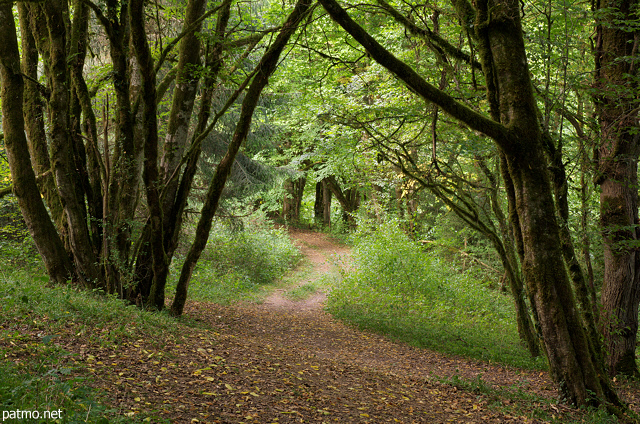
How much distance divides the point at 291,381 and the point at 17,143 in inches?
211

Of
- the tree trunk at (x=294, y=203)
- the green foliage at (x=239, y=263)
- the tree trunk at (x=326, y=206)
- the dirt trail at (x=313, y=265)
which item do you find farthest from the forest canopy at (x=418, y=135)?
the tree trunk at (x=326, y=206)

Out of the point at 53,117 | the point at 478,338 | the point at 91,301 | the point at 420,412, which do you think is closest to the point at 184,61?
the point at 53,117

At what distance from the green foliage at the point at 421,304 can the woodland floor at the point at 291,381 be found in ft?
2.44

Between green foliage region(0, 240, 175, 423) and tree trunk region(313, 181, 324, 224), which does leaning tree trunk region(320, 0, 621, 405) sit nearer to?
green foliage region(0, 240, 175, 423)

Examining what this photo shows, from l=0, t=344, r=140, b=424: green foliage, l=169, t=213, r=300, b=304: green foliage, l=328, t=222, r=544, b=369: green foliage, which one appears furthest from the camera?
l=169, t=213, r=300, b=304: green foliage

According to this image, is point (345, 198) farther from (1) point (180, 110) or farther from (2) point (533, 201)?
(2) point (533, 201)

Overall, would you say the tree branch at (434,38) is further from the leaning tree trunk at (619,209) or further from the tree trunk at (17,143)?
the tree trunk at (17,143)

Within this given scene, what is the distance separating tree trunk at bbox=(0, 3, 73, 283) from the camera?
596 cm

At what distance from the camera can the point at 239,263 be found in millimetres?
14586

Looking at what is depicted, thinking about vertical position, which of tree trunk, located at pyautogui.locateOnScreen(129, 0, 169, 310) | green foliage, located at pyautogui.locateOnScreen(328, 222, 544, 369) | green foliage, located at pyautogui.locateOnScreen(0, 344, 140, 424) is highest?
tree trunk, located at pyautogui.locateOnScreen(129, 0, 169, 310)

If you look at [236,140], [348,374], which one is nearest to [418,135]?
[236,140]

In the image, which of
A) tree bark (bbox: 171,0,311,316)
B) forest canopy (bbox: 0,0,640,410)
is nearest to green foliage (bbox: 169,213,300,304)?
tree bark (bbox: 171,0,311,316)

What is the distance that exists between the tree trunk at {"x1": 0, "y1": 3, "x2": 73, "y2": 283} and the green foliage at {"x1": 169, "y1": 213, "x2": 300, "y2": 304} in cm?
468

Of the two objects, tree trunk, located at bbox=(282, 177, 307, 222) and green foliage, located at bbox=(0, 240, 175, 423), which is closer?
green foliage, located at bbox=(0, 240, 175, 423)
